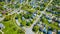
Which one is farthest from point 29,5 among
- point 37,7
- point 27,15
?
point 27,15

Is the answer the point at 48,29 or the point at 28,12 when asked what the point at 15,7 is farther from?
the point at 48,29

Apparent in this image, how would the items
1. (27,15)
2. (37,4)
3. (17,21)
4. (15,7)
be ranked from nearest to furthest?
(17,21), (27,15), (15,7), (37,4)

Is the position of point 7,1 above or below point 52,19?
above

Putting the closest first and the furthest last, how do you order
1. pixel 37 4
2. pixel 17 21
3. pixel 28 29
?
pixel 28 29, pixel 17 21, pixel 37 4


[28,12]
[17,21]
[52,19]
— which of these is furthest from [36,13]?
[17,21]

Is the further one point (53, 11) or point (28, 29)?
point (53, 11)

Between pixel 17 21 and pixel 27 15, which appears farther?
pixel 27 15

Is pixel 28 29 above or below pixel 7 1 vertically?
below

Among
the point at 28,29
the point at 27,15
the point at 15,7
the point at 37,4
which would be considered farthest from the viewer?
the point at 37,4

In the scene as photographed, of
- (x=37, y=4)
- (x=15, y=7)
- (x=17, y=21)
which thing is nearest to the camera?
(x=17, y=21)

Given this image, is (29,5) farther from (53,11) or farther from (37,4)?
(53,11)
